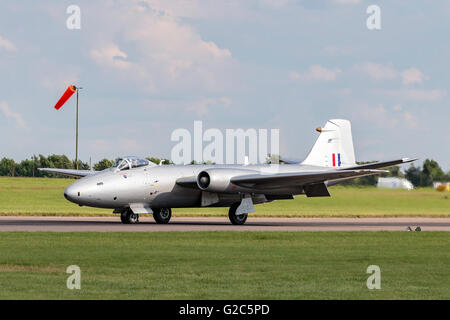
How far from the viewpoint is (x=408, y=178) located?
45719 mm

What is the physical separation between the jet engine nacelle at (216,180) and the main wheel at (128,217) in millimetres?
3369

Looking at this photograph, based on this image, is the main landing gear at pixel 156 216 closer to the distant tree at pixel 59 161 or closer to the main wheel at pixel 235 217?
the main wheel at pixel 235 217

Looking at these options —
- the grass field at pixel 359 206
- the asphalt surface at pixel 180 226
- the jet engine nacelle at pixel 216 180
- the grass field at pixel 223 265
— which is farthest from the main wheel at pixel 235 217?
the grass field at pixel 359 206

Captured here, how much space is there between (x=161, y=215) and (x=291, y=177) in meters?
6.32

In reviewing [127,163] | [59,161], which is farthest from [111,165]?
[59,161]

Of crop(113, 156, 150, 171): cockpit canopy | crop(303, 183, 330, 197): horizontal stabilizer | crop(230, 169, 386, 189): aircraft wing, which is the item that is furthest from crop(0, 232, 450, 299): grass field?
crop(303, 183, 330, 197): horizontal stabilizer

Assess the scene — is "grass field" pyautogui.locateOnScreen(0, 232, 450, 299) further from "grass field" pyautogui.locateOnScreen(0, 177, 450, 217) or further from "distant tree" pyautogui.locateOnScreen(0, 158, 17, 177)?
"distant tree" pyautogui.locateOnScreen(0, 158, 17, 177)

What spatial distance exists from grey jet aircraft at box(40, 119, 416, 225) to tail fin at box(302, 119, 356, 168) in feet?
8.69

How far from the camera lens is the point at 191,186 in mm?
37062

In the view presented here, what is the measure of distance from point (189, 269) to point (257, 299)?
4520mm

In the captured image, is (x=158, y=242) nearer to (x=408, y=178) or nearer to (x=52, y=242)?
(x=52, y=242)

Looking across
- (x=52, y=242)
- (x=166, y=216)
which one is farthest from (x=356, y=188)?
(x=52, y=242)
